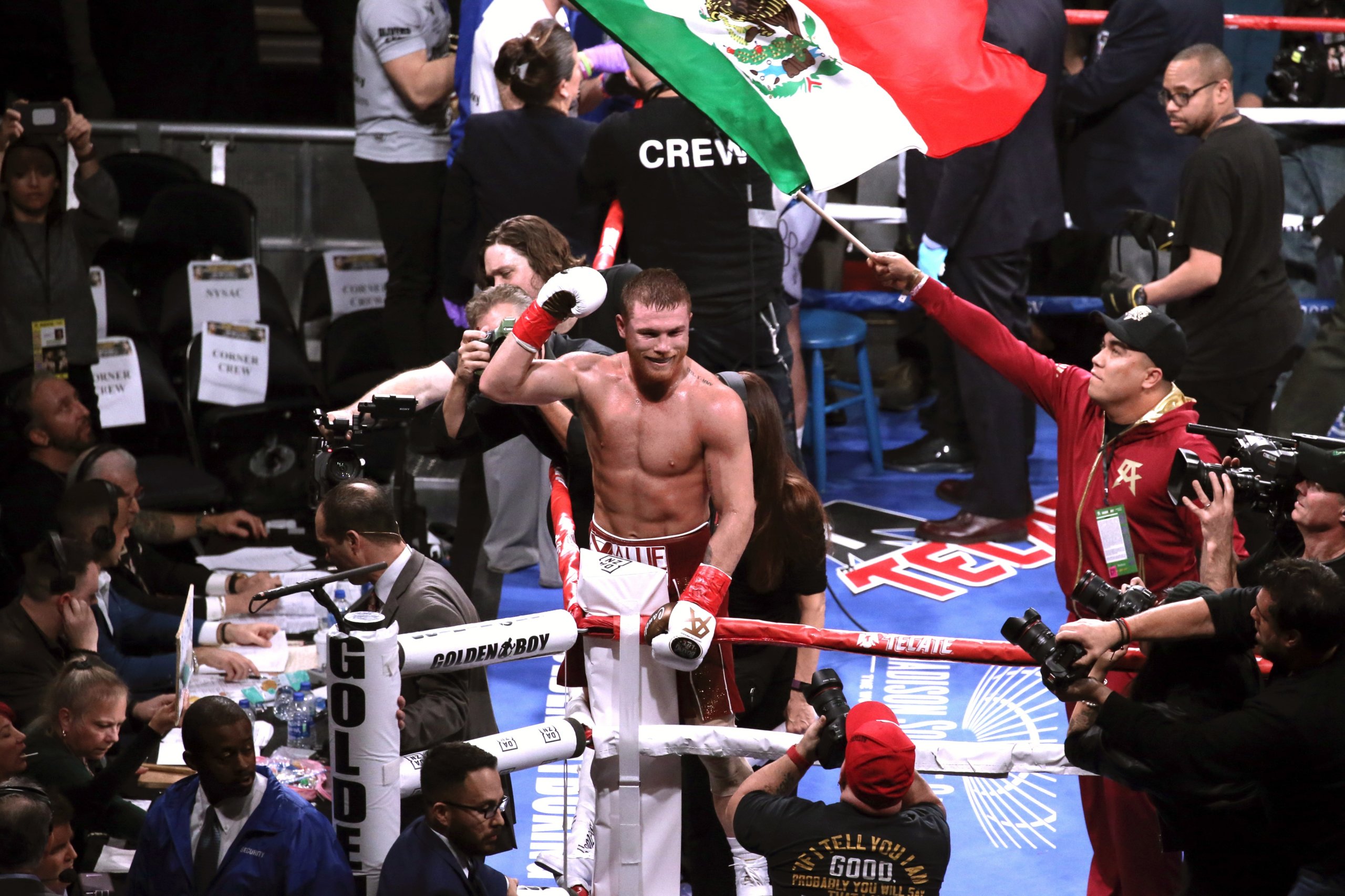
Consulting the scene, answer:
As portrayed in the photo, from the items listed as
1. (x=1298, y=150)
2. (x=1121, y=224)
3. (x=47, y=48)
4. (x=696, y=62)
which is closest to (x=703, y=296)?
(x=696, y=62)

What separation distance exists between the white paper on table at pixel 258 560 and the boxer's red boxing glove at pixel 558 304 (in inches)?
99.9

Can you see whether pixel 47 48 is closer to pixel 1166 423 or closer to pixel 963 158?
pixel 963 158

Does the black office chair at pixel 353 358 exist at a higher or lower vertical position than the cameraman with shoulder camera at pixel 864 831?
lower

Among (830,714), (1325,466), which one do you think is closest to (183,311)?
(830,714)

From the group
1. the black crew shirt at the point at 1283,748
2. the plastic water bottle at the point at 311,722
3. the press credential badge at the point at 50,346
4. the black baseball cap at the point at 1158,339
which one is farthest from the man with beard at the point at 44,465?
the black crew shirt at the point at 1283,748

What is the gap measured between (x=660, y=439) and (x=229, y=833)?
4.65ft

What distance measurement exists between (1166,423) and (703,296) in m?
2.29

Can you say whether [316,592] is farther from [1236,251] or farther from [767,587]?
[1236,251]

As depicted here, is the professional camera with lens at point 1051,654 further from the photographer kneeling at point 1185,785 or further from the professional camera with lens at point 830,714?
the professional camera with lens at point 830,714

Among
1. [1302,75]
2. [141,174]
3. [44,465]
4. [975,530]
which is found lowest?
[975,530]

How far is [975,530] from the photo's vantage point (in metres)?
6.45

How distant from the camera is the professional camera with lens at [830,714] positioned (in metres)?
3.00

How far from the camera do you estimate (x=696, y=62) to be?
13.6ft

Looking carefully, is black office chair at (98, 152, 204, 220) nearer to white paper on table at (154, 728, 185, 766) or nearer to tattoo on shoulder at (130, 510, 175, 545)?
tattoo on shoulder at (130, 510, 175, 545)
